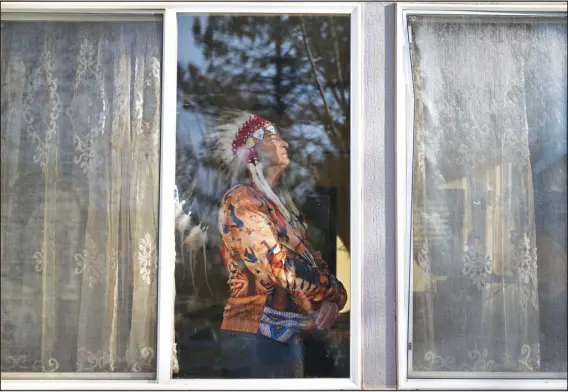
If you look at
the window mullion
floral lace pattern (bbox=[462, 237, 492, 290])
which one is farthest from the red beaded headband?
floral lace pattern (bbox=[462, 237, 492, 290])

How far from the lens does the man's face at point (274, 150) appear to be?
14.4 feet

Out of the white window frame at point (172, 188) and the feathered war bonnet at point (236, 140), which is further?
the feathered war bonnet at point (236, 140)

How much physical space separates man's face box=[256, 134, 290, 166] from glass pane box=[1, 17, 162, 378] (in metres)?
0.61

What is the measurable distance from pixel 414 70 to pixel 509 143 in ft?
2.26

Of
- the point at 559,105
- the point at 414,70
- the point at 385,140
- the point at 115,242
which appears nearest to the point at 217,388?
the point at 115,242

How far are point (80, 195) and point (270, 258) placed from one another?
1.13 meters

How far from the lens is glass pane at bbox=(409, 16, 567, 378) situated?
14.1 feet

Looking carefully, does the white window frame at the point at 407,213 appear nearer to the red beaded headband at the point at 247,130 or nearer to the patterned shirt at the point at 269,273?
the patterned shirt at the point at 269,273

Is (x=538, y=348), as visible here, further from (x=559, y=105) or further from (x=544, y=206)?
(x=559, y=105)

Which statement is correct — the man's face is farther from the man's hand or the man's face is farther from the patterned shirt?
the man's hand

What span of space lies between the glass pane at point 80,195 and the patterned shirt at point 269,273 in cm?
45

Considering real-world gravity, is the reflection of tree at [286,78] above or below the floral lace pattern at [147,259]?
above

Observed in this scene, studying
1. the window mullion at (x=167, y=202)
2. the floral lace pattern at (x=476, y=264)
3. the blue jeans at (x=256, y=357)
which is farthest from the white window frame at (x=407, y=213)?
the window mullion at (x=167, y=202)

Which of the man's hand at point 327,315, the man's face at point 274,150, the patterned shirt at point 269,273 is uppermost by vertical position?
the man's face at point 274,150
